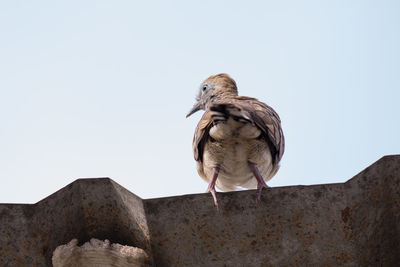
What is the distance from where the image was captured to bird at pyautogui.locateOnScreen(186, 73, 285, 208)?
5.14 metres

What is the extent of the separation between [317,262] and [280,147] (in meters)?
3.04

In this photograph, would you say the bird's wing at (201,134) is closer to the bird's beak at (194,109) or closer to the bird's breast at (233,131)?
the bird's breast at (233,131)

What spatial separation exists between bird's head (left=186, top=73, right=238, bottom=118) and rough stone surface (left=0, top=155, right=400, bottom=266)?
4.41 metres

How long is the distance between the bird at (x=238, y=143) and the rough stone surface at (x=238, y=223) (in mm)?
2096

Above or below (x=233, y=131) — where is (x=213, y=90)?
above

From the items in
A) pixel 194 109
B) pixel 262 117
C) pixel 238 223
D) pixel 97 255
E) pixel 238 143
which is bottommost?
pixel 97 255

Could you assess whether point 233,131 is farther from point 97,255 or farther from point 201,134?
point 97,255

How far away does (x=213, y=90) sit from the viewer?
7.45 m

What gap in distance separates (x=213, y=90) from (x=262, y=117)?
2.15m

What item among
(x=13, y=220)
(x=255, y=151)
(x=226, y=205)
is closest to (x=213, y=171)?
(x=255, y=151)

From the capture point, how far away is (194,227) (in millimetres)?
2740

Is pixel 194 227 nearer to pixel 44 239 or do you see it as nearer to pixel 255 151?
pixel 44 239

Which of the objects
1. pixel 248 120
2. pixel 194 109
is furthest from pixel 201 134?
pixel 194 109

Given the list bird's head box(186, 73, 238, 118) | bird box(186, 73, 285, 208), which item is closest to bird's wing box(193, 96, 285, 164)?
bird box(186, 73, 285, 208)
